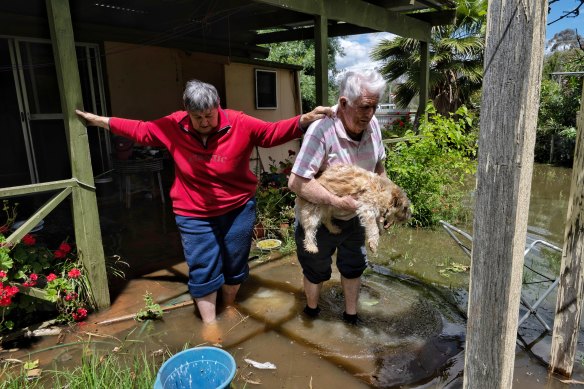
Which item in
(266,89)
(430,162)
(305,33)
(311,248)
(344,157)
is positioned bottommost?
(311,248)

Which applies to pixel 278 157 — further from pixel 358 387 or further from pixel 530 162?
pixel 530 162

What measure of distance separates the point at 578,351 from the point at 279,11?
679 cm

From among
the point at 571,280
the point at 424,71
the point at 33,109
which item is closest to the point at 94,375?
the point at 571,280

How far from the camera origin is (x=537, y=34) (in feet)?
4.50

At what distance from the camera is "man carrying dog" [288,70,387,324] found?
2574 mm

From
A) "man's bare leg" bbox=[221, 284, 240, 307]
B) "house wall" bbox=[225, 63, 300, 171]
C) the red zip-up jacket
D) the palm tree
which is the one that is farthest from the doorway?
the palm tree

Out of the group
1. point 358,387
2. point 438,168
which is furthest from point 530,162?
point 438,168

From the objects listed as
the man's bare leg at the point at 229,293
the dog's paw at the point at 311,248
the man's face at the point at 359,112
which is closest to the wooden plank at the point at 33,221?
the man's bare leg at the point at 229,293

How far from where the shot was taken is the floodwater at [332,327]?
9.25 ft

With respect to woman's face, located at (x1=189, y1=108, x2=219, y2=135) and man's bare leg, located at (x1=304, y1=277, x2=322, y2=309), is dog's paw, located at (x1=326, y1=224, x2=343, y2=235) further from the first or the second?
woman's face, located at (x1=189, y1=108, x2=219, y2=135)

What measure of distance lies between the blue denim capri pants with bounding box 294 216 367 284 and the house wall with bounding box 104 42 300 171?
14.2ft

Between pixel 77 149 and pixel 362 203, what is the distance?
2.36 meters

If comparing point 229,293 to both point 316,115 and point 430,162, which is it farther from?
point 430,162

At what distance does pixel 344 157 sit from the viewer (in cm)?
280
